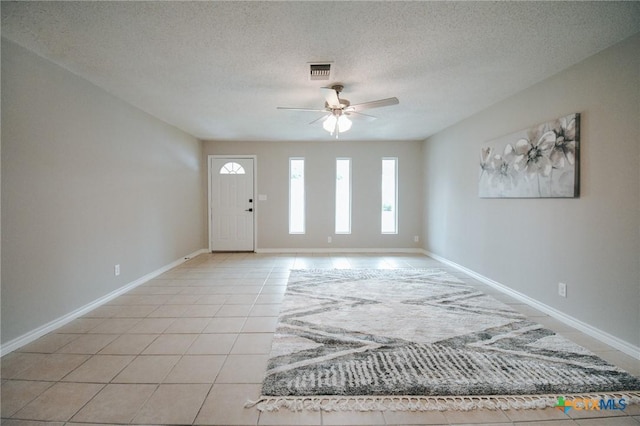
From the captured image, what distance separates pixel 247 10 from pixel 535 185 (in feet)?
9.97

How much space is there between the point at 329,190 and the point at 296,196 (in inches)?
28.4

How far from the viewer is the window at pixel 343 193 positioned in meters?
6.12

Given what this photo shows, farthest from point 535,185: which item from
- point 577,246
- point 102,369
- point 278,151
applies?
point 278,151

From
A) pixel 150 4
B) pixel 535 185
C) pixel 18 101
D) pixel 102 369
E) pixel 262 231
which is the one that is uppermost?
pixel 150 4

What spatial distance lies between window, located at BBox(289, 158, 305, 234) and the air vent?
3391mm

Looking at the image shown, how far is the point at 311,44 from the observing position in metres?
2.25

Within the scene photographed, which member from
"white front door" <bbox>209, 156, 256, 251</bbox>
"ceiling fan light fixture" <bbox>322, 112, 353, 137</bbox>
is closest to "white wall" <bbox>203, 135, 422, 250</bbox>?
"white front door" <bbox>209, 156, 256, 251</bbox>

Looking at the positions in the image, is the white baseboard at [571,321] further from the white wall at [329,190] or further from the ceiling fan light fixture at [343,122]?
the ceiling fan light fixture at [343,122]

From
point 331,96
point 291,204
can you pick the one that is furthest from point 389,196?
point 331,96

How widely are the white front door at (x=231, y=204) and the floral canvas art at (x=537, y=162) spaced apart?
A: 14.4 ft

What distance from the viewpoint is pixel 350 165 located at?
6094 mm

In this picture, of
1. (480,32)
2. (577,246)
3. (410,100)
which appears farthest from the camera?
(410,100)

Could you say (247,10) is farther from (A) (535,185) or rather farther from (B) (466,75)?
(A) (535,185)

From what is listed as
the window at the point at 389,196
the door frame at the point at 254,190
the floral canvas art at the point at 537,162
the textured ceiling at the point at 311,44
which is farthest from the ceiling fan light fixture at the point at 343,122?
the door frame at the point at 254,190
